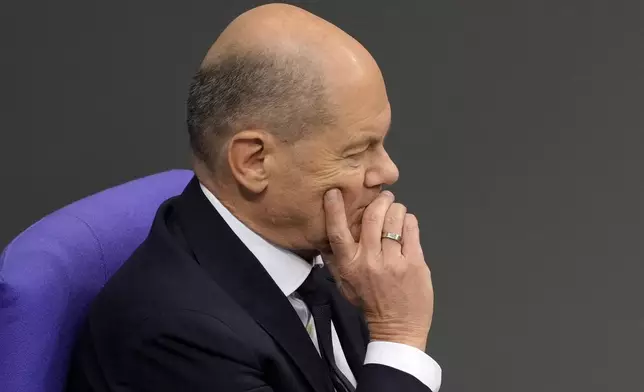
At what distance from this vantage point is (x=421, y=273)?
140 cm

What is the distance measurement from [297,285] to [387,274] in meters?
0.13

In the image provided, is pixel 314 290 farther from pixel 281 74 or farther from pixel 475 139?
pixel 475 139

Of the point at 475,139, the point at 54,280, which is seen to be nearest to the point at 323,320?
the point at 54,280

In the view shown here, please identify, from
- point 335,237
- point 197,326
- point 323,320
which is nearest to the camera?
point 197,326

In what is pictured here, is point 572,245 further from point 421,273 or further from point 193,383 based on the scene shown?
point 193,383

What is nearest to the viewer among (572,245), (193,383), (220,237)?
(193,383)

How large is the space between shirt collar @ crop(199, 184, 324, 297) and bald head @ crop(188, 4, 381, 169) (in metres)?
0.11

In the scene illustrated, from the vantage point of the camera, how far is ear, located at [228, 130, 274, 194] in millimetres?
1309

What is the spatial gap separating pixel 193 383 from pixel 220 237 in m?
0.21

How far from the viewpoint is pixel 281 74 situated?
129 centimetres

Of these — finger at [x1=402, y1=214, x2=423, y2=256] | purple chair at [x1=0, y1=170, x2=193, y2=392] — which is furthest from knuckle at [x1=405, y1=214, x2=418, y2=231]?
purple chair at [x1=0, y1=170, x2=193, y2=392]

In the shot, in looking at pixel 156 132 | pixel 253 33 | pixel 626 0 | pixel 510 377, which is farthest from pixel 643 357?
pixel 253 33

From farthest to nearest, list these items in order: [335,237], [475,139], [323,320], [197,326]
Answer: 1. [475,139]
2. [323,320]
3. [335,237]
4. [197,326]

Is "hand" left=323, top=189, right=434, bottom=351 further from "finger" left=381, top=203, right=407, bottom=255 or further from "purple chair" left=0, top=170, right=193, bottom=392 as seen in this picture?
"purple chair" left=0, top=170, right=193, bottom=392
